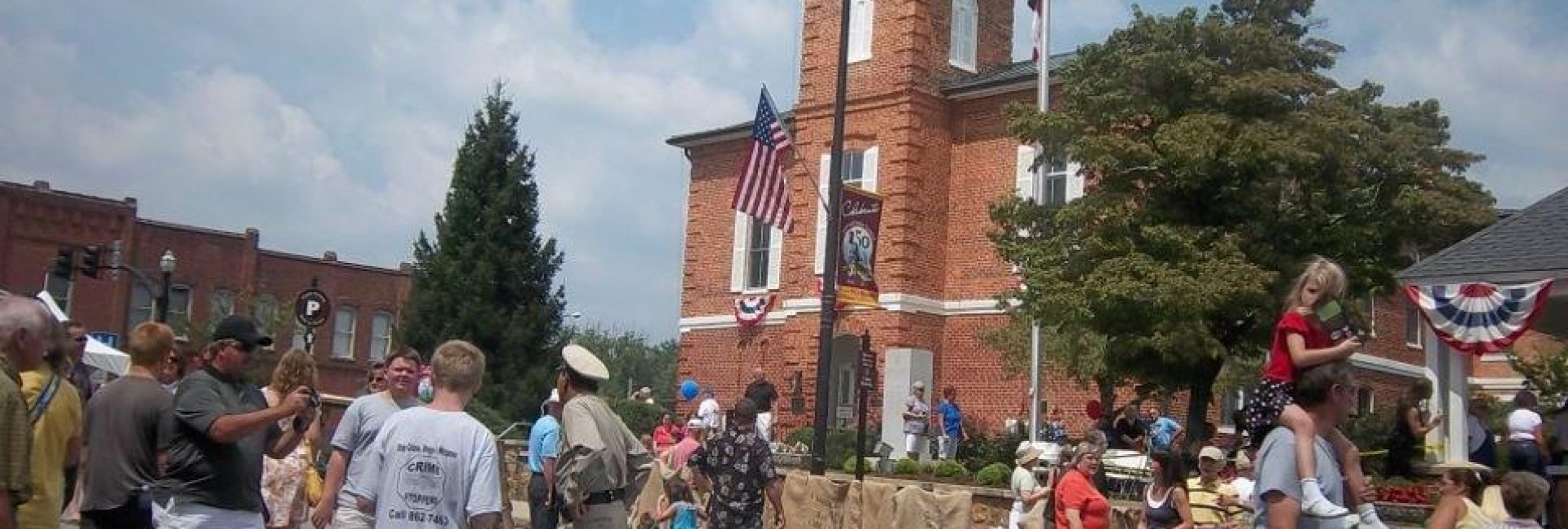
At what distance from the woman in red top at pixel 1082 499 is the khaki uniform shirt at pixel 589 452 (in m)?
3.67

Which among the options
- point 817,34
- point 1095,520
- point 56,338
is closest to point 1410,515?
point 1095,520

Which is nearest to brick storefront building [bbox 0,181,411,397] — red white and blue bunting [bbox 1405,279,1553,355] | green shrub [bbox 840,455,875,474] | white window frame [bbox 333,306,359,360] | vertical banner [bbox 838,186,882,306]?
white window frame [bbox 333,306,359,360]

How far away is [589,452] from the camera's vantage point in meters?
8.27

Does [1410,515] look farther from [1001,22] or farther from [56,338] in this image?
[1001,22]

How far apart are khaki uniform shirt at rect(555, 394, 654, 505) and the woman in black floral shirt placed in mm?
3092

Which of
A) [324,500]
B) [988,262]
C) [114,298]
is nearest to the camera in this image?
[324,500]

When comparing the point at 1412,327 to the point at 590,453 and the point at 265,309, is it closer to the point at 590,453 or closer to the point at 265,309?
the point at 590,453

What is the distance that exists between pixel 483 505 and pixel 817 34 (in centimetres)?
2912

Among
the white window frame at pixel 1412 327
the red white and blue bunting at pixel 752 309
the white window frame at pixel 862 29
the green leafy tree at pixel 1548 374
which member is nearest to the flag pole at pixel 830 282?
the green leafy tree at pixel 1548 374

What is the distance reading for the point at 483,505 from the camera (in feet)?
20.5

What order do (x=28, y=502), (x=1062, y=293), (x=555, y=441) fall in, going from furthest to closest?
(x=1062, y=293) → (x=555, y=441) → (x=28, y=502)

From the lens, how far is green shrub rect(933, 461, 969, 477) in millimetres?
22484

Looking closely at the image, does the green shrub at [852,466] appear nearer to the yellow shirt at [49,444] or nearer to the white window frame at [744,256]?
the white window frame at [744,256]

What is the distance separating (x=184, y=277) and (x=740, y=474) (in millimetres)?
44173
